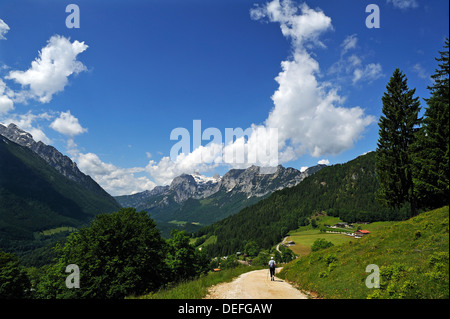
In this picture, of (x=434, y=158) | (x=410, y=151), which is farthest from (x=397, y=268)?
(x=410, y=151)

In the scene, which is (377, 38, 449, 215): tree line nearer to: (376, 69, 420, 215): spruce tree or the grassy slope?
(376, 69, 420, 215): spruce tree

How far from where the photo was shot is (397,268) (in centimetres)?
1302

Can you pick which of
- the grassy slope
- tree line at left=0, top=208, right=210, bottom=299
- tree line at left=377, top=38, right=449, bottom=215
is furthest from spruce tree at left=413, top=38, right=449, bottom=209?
tree line at left=0, top=208, right=210, bottom=299

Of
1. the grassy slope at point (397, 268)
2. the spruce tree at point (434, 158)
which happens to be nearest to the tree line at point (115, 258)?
the grassy slope at point (397, 268)

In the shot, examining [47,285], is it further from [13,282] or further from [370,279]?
[370,279]

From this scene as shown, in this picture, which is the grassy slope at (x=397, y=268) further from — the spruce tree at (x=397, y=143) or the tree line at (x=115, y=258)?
the tree line at (x=115, y=258)

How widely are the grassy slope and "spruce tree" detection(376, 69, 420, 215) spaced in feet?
38.7

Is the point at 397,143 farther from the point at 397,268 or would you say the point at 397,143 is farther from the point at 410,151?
the point at 397,268

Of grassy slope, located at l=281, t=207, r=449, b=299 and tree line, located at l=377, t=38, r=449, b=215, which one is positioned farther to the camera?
tree line, located at l=377, t=38, r=449, b=215

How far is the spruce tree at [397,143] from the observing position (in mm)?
31734

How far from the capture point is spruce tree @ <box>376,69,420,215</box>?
31734mm

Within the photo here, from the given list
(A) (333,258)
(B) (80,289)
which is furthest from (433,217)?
(B) (80,289)

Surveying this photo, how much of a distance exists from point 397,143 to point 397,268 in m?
27.8
